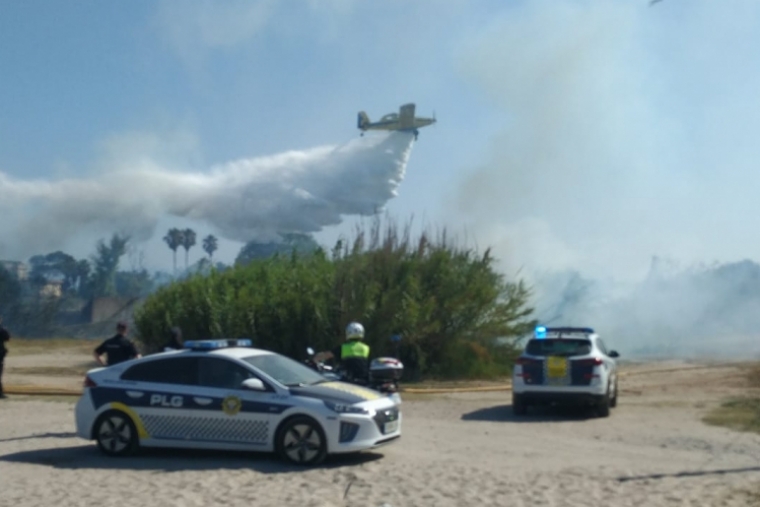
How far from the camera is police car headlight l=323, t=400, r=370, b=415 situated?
506 inches

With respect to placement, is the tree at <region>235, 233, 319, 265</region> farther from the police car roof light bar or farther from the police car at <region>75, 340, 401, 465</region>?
the police car at <region>75, 340, 401, 465</region>

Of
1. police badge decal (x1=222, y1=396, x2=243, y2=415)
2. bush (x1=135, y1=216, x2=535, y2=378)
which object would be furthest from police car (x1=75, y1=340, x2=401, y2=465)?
bush (x1=135, y1=216, x2=535, y2=378)

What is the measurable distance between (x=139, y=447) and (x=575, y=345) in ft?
28.7

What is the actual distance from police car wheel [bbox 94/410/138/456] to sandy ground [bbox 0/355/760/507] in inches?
7.0

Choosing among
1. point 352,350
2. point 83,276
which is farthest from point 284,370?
point 83,276

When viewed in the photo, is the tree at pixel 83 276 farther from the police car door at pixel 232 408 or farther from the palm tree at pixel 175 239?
the police car door at pixel 232 408

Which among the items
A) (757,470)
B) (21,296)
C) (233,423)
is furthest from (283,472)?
(21,296)

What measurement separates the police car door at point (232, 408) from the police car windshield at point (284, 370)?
12.5 inches

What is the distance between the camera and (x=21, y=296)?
219 feet

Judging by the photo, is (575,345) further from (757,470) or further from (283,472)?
(283,472)

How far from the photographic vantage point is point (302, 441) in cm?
1290

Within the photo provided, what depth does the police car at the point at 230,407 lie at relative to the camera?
1288 centimetres

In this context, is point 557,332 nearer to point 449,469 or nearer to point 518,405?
point 518,405

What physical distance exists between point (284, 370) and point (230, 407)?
1.00 m
